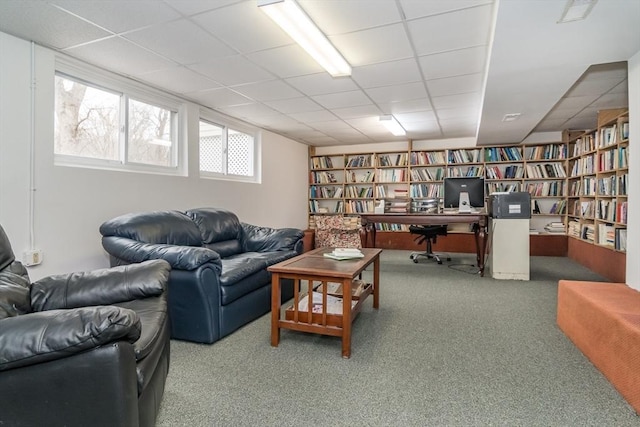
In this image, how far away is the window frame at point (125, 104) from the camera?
2.77 metres

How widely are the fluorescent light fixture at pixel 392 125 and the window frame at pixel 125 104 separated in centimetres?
261

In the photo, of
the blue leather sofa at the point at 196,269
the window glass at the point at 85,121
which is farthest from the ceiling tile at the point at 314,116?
the window glass at the point at 85,121

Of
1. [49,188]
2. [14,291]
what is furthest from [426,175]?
[14,291]

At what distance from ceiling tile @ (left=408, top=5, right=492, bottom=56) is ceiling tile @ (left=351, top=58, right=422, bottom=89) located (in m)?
0.28

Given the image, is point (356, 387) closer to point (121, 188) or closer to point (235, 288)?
point (235, 288)

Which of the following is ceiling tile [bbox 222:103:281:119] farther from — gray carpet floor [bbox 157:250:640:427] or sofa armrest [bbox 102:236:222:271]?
gray carpet floor [bbox 157:250:640:427]

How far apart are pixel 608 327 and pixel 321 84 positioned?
9.54 ft

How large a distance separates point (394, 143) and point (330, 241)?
89.4 inches

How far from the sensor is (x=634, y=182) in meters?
2.34

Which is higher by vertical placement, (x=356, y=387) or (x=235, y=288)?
(x=235, y=288)

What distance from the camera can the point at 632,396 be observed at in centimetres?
156

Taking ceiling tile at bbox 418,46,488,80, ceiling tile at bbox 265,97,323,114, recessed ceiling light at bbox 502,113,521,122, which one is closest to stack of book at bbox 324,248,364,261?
ceiling tile at bbox 418,46,488,80

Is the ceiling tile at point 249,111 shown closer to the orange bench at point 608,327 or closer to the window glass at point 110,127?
the window glass at point 110,127

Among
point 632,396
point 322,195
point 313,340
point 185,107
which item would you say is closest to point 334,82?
point 185,107
